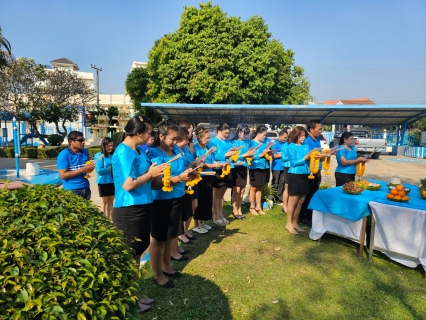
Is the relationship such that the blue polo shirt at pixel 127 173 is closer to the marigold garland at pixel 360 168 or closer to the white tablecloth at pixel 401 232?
the white tablecloth at pixel 401 232

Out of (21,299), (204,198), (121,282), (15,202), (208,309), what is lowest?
(208,309)

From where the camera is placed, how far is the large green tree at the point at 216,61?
1644 cm

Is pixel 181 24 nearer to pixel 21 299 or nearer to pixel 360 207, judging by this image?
pixel 360 207

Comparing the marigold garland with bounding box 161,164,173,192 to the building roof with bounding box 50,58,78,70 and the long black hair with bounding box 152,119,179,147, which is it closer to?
the long black hair with bounding box 152,119,179,147

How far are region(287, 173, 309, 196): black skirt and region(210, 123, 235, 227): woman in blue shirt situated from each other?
1.13 m

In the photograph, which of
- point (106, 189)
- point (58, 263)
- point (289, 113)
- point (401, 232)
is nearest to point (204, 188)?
point (106, 189)

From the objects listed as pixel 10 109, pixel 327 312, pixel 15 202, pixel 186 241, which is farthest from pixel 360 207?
pixel 10 109

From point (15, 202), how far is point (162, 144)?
1789 millimetres

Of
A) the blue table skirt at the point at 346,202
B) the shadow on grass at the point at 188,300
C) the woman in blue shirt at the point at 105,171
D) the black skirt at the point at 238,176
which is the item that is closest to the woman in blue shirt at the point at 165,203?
the shadow on grass at the point at 188,300

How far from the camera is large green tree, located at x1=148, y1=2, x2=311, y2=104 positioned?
1644 cm

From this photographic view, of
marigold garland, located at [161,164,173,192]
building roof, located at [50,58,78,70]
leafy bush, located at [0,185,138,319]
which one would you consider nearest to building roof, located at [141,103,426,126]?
marigold garland, located at [161,164,173,192]

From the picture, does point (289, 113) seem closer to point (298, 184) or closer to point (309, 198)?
point (309, 198)

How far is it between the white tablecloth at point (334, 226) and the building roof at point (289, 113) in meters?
9.48

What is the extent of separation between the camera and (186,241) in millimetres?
4609
